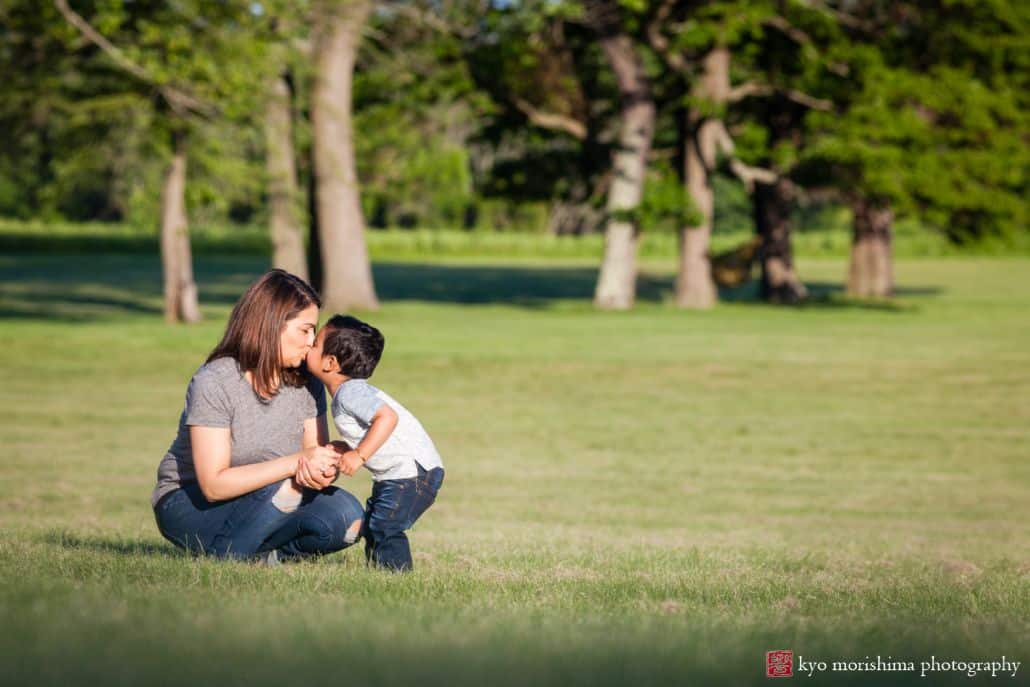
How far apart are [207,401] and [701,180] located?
38.9 meters

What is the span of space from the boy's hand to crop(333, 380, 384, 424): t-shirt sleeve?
0.21m

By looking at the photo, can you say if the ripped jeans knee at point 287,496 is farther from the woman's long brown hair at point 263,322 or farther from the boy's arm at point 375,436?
the woman's long brown hair at point 263,322

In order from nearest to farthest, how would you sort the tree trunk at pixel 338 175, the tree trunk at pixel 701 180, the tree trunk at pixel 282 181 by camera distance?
the tree trunk at pixel 282 181 < the tree trunk at pixel 338 175 < the tree trunk at pixel 701 180

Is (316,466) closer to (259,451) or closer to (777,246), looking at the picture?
(259,451)

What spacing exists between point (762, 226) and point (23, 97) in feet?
85.2

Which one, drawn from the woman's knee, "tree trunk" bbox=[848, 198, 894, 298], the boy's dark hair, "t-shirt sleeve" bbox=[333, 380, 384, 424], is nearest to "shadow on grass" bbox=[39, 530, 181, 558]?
the woman's knee

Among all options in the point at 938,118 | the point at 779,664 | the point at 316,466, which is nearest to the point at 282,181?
the point at 938,118

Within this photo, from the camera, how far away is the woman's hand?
6715mm

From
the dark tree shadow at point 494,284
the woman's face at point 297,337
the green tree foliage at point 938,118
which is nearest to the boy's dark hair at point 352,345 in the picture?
the woman's face at point 297,337

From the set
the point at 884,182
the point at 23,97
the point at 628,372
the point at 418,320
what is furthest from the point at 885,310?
the point at 23,97

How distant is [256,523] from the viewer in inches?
272

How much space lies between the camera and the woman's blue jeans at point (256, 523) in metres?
6.93

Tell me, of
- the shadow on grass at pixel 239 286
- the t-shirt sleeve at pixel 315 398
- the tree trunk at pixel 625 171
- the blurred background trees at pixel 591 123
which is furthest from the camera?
the shadow on grass at pixel 239 286

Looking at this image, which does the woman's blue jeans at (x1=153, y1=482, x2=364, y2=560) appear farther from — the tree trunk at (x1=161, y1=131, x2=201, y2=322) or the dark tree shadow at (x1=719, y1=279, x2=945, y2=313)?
the dark tree shadow at (x1=719, y1=279, x2=945, y2=313)
